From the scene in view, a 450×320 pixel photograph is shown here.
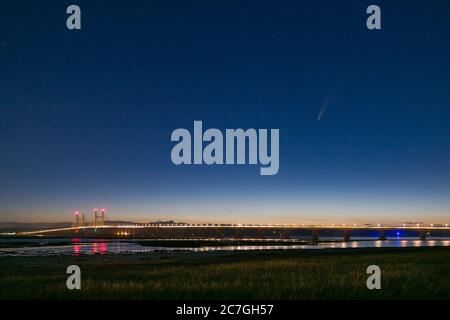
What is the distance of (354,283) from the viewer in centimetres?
2234

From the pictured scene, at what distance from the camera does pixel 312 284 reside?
2280cm

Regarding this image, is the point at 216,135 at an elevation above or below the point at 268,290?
above

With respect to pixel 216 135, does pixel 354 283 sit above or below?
below
